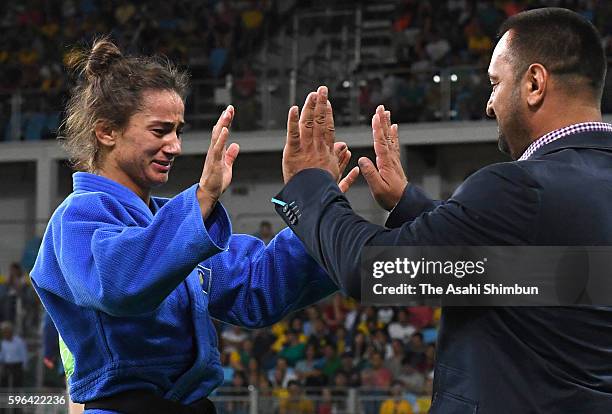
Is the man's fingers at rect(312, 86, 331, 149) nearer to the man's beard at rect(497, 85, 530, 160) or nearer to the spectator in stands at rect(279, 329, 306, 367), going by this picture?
the man's beard at rect(497, 85, 530, 160)

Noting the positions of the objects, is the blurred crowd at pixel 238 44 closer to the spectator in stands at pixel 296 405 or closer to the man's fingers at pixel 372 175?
the spectator in stands at pixel 296 405

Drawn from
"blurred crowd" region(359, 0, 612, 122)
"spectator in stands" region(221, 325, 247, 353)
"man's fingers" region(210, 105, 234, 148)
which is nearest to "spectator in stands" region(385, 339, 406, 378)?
"spectator in stands" region(221, 325, 247, 353)

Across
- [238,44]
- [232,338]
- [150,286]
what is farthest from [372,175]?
[238,44]

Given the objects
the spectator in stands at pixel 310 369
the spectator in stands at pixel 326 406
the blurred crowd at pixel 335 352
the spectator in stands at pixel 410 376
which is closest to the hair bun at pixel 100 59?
the spectator in stands at pixel 326 406

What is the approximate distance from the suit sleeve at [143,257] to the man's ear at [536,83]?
28.4 inches

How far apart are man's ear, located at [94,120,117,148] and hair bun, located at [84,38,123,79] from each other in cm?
15

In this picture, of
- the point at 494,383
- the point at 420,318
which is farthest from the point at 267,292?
the point at 420,318

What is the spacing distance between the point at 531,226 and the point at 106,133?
1.20m

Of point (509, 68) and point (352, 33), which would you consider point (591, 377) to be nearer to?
point (509, 68)

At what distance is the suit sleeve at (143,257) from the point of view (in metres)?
2.47

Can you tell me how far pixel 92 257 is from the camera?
255 centimetres

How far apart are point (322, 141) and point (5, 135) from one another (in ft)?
46.1

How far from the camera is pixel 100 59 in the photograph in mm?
2982

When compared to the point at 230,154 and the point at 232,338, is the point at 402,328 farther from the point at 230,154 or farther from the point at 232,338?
the point at 230,154
